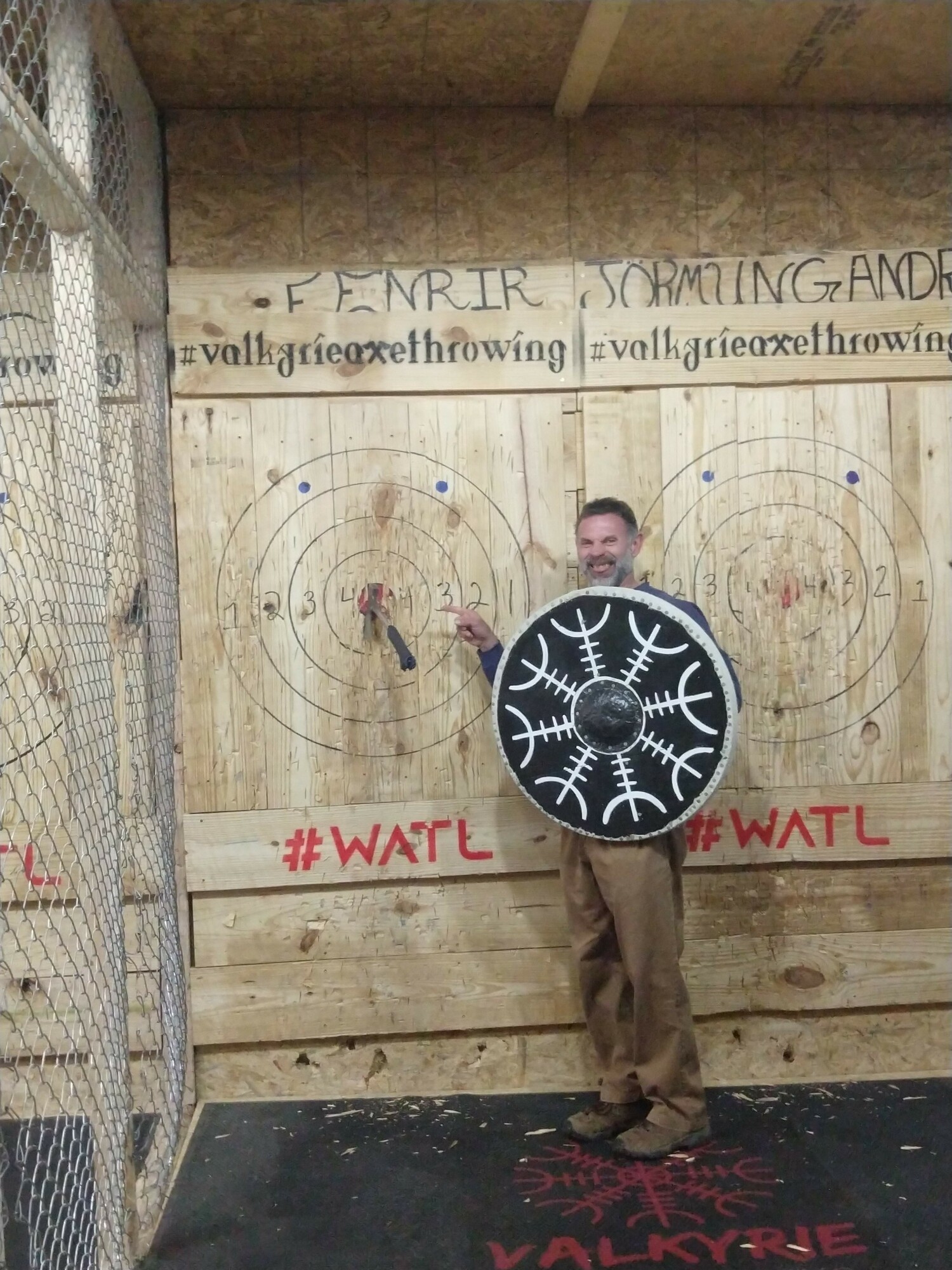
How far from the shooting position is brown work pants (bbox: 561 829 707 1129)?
2258 millimetres

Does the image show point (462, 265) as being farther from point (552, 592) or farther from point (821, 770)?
point (821, 770)

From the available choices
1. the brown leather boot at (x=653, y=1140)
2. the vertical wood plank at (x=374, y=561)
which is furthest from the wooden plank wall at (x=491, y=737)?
the brown leather boot at (x=653, y=1140)

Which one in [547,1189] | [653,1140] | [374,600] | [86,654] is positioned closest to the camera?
[86,654]

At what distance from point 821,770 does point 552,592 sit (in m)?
0.85

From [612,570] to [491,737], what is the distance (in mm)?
565

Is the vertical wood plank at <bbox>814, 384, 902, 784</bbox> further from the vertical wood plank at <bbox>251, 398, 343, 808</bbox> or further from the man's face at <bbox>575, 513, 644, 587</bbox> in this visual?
the vertical wood plank at <bbox>251, 398, 343, 808</bbox>

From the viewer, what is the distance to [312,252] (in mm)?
2605

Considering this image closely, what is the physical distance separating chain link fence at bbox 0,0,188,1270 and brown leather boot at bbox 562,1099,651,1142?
925 millimetres

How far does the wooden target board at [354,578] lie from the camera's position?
8.50 ft

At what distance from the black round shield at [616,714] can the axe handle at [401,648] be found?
12.1 inches

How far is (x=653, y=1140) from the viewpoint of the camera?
226 cm

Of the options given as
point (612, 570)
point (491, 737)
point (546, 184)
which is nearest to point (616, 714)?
point (612, 570)

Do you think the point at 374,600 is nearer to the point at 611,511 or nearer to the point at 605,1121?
the point at 611,511

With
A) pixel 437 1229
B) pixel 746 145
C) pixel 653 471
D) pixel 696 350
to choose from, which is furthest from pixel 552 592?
pixel 437 1229
